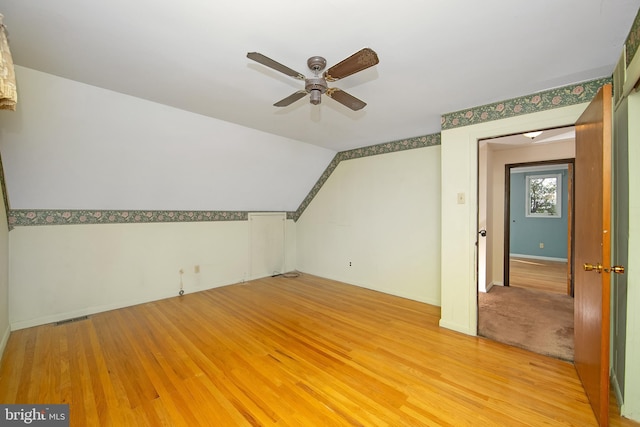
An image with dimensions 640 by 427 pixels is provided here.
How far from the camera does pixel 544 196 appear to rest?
6730 mm

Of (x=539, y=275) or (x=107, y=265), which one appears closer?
(x=107, y=265)

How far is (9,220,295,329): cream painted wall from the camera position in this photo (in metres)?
2.97

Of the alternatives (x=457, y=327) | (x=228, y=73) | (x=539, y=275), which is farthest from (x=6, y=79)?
(x=539, y=275)

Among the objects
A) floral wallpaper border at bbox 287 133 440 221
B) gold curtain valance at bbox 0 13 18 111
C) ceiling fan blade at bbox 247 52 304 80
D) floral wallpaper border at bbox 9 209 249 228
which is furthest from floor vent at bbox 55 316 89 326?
ceiling fan blade at bbox 247 52 304 80

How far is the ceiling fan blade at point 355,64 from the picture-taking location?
1382 millimetres

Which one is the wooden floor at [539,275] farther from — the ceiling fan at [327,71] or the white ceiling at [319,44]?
the ceiling fan at [327,71]

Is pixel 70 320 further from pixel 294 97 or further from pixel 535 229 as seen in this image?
pixel 535 229

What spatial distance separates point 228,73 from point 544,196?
7.96 metres

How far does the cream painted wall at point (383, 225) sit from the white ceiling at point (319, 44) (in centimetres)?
141

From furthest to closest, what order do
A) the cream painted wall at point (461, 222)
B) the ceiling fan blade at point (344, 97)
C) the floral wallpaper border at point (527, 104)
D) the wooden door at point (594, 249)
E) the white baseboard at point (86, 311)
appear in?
1. the white baseboard at point (86, 311)
2. the cream painted wall at point (461, 222)
3. the floral wallpaper border at point (527, 104)
4. the ceiling fan blade at point (344, 97)
5. the wooden door at point (594, 249)

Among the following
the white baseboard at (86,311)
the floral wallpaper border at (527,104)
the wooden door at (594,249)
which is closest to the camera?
the wooden door at (594,249)

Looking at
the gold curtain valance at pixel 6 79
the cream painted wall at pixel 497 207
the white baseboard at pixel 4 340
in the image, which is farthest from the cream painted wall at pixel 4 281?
the cream painted wall at pixel 497 207

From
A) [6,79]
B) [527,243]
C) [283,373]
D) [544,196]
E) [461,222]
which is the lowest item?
[283,373]

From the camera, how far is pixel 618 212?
189cm
